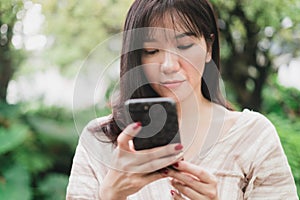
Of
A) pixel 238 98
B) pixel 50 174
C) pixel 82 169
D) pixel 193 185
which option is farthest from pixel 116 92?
pixel 238 98

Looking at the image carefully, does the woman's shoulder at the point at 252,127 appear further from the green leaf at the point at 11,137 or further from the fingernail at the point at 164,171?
the green leaf at the point at 11,137

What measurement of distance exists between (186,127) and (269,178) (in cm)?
20

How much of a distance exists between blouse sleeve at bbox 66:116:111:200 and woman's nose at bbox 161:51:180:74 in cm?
21

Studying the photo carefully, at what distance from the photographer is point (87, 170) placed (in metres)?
1.18

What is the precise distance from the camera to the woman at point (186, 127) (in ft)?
3.41

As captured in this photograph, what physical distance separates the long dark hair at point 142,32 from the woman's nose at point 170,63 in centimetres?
7

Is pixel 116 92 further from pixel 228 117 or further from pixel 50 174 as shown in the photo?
pixel 50 174

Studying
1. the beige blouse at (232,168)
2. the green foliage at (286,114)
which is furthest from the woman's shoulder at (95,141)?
the green foliage at (286,114)

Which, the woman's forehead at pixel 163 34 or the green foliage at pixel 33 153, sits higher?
the woman's forehead at pixel 163 34

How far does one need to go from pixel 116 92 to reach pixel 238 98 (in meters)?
1.94

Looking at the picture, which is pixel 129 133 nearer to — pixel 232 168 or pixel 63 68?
pixel 232 168

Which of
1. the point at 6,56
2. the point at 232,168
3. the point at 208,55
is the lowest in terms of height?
the point at 6,56

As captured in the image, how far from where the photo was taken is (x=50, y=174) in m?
2.83

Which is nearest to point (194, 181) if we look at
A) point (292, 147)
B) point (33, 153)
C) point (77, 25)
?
point (292, 147)
